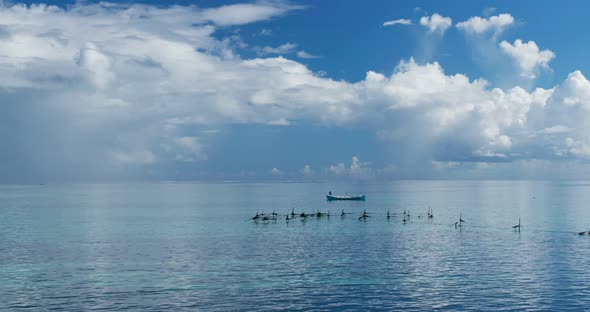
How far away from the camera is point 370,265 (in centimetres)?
7781

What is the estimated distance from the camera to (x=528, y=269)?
2931 inches

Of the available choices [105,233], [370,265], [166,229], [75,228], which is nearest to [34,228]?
[75,228]

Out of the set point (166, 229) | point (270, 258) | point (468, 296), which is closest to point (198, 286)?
point (270, 258)

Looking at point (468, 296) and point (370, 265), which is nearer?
point (468, 296)

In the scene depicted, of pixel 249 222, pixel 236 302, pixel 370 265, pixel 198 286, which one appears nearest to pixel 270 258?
pixel 370 265

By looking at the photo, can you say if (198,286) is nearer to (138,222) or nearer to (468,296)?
(468,296)

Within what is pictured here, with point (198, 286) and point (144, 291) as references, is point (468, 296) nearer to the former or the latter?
point (198, 286)

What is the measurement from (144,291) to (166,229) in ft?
216

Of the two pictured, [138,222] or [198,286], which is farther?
[138,222]

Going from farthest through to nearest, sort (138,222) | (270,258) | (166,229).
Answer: (138,222)
(166,229)
(270,258)

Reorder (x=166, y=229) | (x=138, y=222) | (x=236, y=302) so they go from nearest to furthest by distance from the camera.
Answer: (x=236, y=302) → (x=166, y=229) → (x=138, y=222)

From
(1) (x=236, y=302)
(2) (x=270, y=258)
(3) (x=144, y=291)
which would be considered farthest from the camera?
(2) (x=270, y=258)

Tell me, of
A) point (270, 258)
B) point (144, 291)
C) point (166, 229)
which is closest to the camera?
point (144, 291)

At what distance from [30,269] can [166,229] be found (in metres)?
52.1
